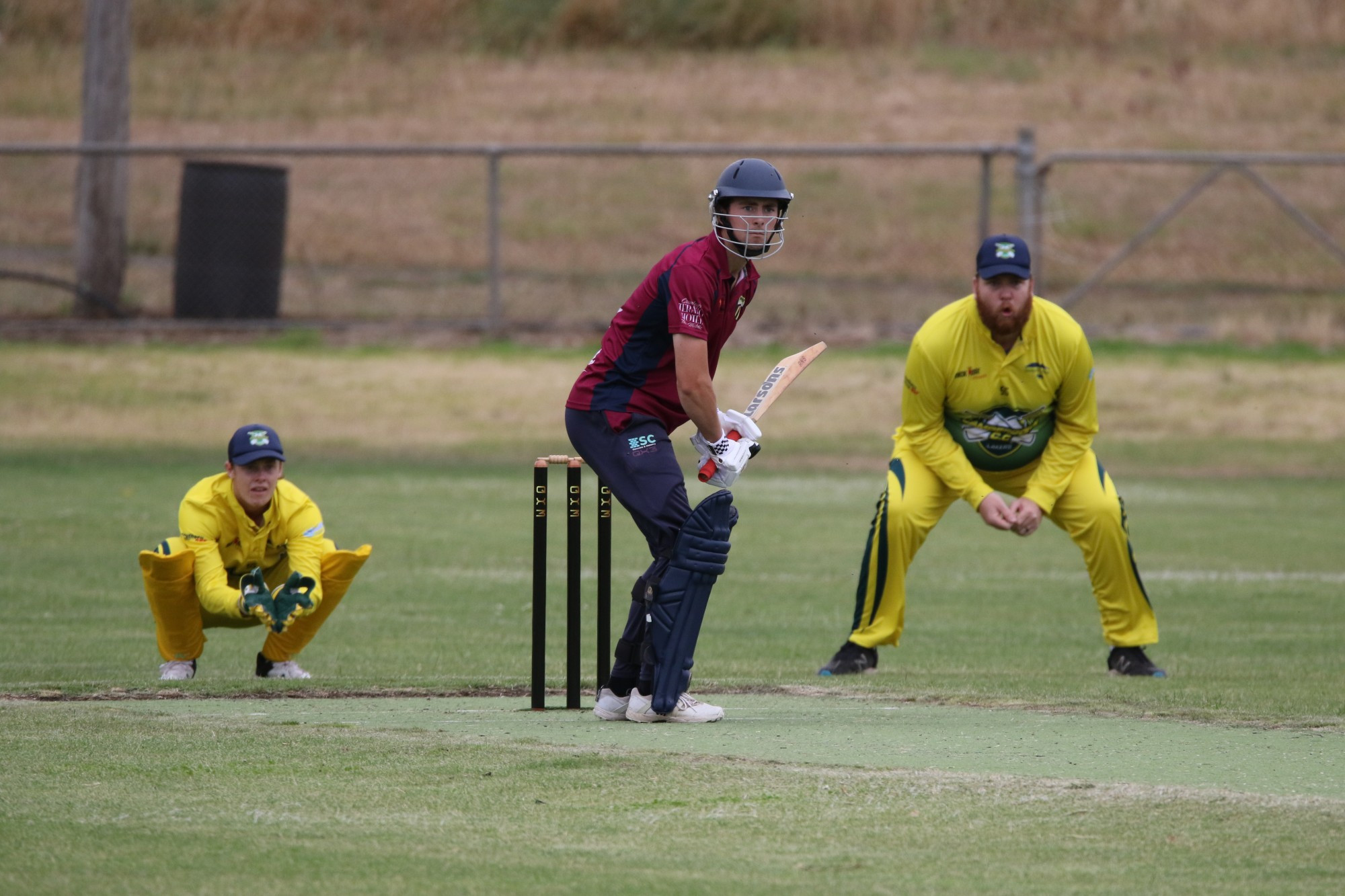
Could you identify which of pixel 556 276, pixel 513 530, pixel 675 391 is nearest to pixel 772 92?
pixel 556 276

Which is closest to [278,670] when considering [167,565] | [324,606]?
[324,606]

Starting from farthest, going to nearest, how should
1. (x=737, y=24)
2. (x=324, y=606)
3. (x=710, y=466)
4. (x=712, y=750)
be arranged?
(x=737, y=24) < (x=324, y=606) < (x=710, y=466) < (x=712, y=750)

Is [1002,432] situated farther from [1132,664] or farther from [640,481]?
[640,481]

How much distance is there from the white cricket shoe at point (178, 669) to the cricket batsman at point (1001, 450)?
2.93 metres

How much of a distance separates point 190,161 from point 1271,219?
47.2 feet

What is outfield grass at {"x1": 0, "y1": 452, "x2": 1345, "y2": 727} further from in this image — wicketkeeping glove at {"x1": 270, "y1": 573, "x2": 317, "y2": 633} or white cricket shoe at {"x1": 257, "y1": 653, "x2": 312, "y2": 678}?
wicketkeeping glove at {"x1": 270, "y1": 573, "x2": 317, "y2": 633}

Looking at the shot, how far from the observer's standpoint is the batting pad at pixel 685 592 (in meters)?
6.70

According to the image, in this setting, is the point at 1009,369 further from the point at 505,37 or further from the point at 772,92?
the point at 505,37

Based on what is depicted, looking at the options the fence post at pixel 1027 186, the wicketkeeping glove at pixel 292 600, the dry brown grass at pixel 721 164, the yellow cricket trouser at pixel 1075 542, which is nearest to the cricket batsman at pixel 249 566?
the wicketkeeping glove at pixel 292 600

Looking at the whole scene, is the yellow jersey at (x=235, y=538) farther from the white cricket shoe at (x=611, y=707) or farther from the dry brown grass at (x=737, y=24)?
the dry brown grass at (x=737, y=24)

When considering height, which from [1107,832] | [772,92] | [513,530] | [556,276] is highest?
[772,92]

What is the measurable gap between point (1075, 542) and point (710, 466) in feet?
8.99

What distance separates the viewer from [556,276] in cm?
2453

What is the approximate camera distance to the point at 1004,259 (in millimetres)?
8516
